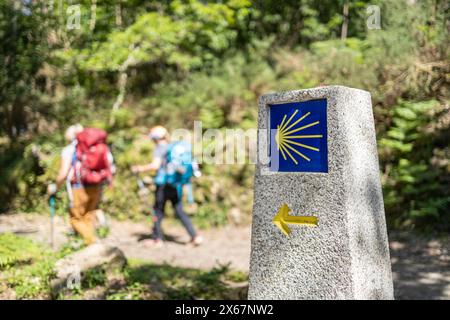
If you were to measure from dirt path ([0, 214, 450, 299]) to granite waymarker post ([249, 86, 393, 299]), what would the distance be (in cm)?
221

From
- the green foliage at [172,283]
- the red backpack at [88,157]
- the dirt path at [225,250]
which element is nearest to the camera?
the green foliage at [172,283]

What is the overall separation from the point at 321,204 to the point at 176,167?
422 cm

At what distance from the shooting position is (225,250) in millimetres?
7539

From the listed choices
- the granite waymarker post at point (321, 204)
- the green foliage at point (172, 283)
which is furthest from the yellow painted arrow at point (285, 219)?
the green foliage at point (172, 283)

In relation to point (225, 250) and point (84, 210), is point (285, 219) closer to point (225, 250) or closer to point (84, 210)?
point (84, 210)

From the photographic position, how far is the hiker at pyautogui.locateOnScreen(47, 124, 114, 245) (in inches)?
242

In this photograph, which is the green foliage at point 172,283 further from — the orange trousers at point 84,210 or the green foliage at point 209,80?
the green foliage at point 209,80

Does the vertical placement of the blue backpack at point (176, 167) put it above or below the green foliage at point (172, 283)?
above

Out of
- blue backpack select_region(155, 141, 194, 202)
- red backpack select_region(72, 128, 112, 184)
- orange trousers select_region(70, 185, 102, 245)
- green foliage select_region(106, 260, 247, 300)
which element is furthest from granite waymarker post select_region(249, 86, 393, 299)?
blue backpack select_region(155, 141, 194, 202)

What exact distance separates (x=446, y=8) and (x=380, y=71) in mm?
1594

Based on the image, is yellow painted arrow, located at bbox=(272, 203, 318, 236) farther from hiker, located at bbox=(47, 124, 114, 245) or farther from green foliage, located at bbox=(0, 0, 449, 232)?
green foliage, located at bbox=(0, 0, 449, 232)

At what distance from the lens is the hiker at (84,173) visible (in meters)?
6.14

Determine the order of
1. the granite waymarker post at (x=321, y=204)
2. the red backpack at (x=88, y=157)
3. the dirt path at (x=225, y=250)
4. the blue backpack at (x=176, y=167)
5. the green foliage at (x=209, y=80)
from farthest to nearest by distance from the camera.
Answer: the green foliage at (x=209, y=80) → the blue backpack at (x=176, y=167) → the red backpack at (x=88, y=157) → the dirt path at (x=225, y=250) → the granite waymarker post at (x=321, y=204)

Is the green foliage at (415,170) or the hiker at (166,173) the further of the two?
the green foliage at (415,170)
